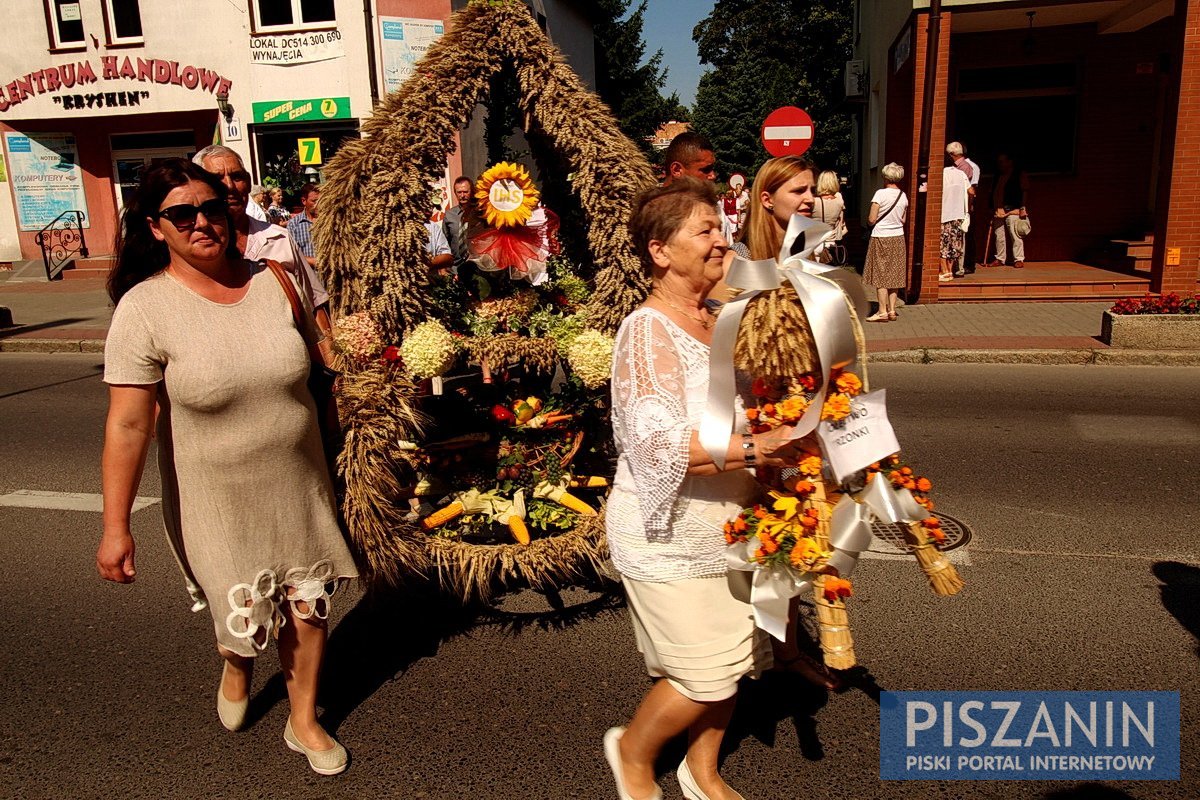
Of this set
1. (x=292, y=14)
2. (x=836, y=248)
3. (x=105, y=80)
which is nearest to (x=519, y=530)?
(x=836, y=248)

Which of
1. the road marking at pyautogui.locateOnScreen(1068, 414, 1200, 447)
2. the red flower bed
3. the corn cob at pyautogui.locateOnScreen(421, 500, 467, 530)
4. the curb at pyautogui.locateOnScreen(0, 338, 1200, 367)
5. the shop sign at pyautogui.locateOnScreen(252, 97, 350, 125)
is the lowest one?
the road marking at pyautogui.locateOnScreen(1068, 414, 1200, 447)

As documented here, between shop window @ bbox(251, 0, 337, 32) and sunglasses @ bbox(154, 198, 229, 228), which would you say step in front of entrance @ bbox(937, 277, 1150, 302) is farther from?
shop window @ bbox(251, 0, 337, 32)

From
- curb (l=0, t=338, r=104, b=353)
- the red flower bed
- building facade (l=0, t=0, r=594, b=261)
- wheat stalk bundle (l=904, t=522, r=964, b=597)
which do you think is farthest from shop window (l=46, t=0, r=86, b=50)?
wheat stalk bundle (l=904, t=522, r=964, b=597)

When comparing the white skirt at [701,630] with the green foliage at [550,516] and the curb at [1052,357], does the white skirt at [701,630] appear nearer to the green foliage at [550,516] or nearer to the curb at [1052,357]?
the green foliage at [550,516]

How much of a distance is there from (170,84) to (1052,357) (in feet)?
58.7

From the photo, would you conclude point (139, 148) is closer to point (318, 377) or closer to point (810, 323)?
point (318, 377)

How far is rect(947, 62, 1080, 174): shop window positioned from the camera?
50.7 ft

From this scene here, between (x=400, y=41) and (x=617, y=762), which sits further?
(x=400, y=41)

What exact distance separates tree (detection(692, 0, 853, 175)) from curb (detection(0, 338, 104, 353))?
2354 centimetres

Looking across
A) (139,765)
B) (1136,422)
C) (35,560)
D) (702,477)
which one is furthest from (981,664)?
(35,560)

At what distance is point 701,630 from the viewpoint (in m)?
2.52

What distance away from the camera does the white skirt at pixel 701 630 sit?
2520 millimetres

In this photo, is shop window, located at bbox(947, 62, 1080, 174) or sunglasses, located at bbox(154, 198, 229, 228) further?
shop window, located at bbox(947, 62, 1080, 174)

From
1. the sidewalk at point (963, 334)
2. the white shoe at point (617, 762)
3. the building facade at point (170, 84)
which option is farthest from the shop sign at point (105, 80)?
the white shoe at point (617, 762)
